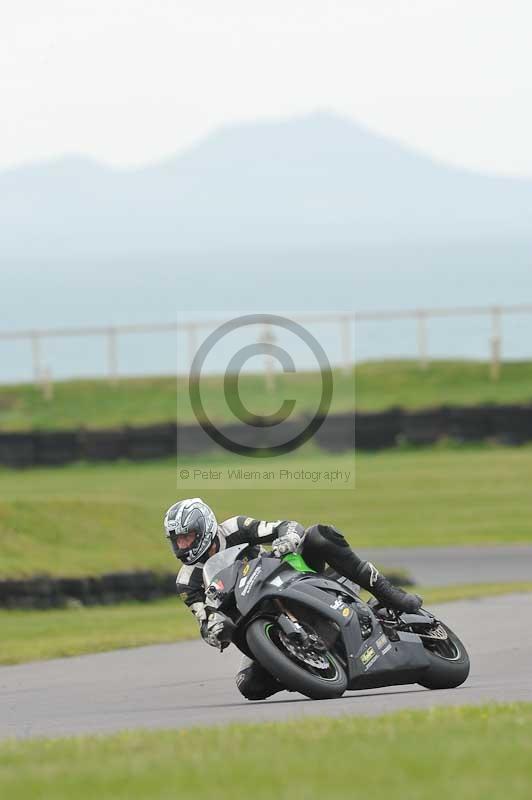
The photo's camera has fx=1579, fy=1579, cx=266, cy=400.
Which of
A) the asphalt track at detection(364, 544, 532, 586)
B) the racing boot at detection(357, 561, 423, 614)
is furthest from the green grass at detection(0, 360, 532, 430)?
the racing boot at detection(357, 561, 423, 614)

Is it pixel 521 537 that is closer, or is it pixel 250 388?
pixel 521 537

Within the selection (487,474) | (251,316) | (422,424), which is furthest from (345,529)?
(251,316)

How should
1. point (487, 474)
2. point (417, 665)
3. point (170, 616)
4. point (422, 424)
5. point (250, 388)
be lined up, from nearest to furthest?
point (417, 665), point (170, 616), point (487, 474), point (422, 424), point (250, 388)

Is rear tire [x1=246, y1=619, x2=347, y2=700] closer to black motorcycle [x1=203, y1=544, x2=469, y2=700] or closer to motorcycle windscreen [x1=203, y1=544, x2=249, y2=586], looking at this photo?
black motorcycle [x1=203, y1=544, x2=469, y2=700]

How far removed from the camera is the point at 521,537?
23.3m

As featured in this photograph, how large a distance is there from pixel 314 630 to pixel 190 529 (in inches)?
37.1

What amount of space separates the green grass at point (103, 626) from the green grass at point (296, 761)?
6254 mm

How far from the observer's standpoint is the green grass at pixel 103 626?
13.5m

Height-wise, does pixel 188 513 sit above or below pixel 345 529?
above

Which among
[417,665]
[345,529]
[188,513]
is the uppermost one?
[188,513]

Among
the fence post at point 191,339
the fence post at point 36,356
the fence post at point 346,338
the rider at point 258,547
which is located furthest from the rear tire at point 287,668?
the fence post at point 36,356

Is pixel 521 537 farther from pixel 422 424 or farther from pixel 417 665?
pixel 417 665

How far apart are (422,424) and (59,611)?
59.5ft

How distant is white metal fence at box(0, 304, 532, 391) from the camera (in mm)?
37875
